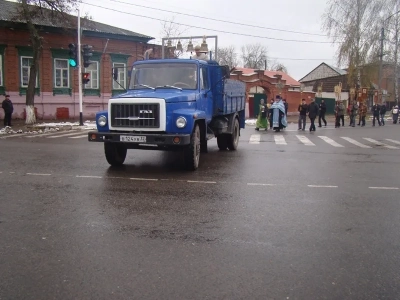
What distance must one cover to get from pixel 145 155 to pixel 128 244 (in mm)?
7631

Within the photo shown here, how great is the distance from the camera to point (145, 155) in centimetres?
1246

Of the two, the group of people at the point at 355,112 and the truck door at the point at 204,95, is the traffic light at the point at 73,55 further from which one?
the group of people at the point at 355,112

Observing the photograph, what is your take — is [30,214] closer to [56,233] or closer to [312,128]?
[56,233]

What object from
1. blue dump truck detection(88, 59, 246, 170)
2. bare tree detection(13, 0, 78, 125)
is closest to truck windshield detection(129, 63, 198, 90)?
blue dump truck detection(88, 59, 246, 170)

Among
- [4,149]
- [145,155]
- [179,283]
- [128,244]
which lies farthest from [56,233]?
[4,149]

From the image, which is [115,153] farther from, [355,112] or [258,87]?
[258,87]

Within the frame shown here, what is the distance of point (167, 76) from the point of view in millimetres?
10617

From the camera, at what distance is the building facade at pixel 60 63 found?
92.9 ft

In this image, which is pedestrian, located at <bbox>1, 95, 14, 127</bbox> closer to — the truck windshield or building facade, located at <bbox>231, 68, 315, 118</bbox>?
the truck windshield

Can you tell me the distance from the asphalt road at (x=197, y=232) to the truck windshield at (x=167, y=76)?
2.00m

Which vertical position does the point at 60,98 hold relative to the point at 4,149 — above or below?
above

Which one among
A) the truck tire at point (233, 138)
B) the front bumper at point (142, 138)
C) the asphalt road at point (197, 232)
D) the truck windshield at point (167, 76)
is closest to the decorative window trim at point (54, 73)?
the truck tire at point (233, 138)

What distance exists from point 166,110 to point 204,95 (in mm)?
1806

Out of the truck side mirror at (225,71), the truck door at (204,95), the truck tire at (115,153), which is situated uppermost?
the truck side mirror at (225,71)
